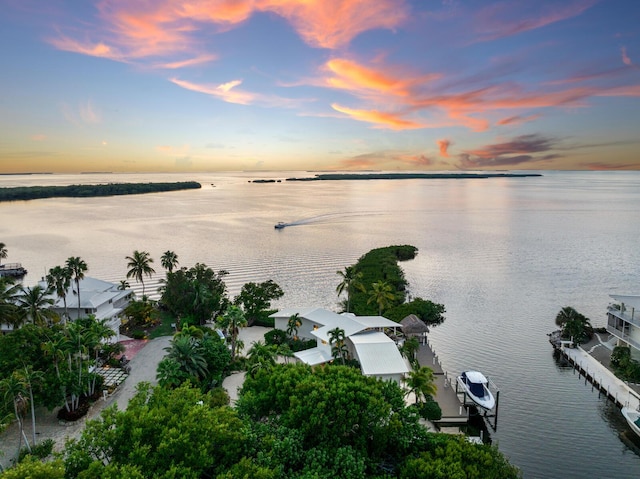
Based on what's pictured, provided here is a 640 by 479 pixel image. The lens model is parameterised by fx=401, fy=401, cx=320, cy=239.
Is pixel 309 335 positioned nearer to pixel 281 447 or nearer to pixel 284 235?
pixel 281 447

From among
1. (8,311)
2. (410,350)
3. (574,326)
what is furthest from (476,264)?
(8,311)

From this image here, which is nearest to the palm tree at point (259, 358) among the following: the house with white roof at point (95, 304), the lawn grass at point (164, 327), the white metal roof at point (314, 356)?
the white metal roof at point (314, 356)

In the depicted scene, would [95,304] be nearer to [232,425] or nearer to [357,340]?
[357,340]

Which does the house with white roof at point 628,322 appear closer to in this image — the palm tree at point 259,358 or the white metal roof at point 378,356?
the white metal roof at point 378,356

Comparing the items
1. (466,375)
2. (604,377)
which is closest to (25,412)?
(466,375)

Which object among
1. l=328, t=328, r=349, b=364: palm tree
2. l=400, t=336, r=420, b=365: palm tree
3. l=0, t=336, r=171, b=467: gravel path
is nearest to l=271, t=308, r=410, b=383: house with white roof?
l=328, t=328, r=349, b=364: palm tree

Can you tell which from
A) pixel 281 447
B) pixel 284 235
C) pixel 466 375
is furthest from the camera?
pixel 284 235

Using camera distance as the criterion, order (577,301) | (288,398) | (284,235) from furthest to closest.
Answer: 1. (284,235)
2. (577,301)
3. (288,398)
